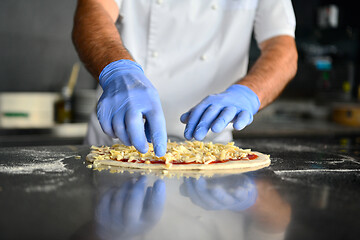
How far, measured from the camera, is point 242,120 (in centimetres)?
135

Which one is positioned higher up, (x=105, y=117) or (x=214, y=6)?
(x=214, y=6)

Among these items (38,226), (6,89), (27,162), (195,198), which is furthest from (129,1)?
(6,89)

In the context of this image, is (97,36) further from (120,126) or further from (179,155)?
(179,155)

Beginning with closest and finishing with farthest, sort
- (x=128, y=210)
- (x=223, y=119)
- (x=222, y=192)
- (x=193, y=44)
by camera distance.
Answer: (x=128, y=210) < (x=222, y=192) < (x=223, y=119) < (x=193, y=44)

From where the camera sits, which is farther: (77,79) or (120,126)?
(77,79)

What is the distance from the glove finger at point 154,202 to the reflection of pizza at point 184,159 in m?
0.20

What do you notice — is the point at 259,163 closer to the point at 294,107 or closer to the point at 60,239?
the point at 60,239

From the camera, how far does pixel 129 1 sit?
5.93 feet

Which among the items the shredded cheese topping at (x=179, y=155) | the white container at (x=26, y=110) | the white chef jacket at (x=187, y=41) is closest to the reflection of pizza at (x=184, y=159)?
the shredded cheese topping at (x=179, y=155)

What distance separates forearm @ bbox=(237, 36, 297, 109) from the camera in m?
1.65

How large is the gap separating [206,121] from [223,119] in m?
0.06

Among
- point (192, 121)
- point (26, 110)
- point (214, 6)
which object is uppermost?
point (214, 6)

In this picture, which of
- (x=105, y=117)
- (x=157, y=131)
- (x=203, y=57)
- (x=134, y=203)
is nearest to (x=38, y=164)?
(x=105, y=117)

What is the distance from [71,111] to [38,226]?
2.70 m
